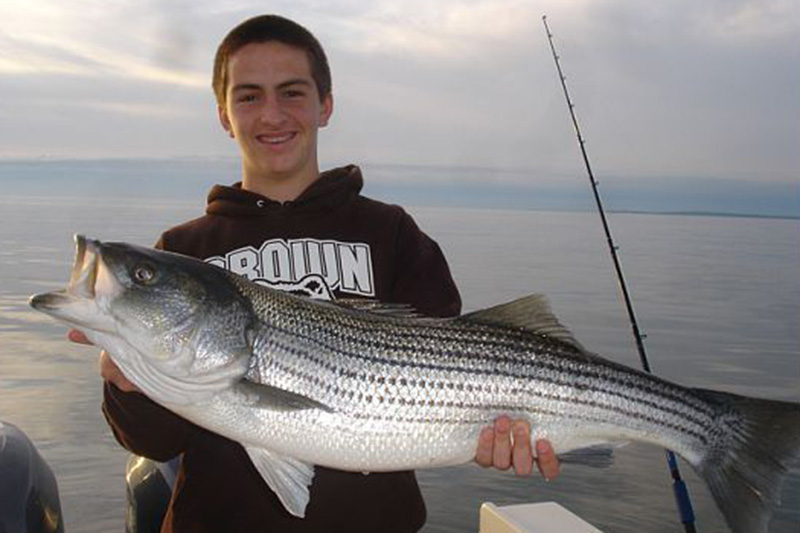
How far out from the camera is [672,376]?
44.2 feet

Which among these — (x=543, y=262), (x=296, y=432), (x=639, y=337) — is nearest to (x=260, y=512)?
(x=296, y=432)

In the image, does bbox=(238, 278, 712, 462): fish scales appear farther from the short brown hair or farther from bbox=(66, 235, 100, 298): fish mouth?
the short brown hair

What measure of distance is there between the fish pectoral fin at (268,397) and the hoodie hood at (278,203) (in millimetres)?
1246

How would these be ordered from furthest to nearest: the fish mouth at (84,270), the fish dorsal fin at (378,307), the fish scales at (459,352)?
the fish dorsal fin at (378,307), the fish scales at (459,352), the fish mouth at (84,270)

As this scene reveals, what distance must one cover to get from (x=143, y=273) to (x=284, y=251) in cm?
93

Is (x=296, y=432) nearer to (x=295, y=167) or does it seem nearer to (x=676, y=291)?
(x=295, y=167)

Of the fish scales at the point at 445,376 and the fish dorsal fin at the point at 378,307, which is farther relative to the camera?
the fish dorsal fin at the point at 378,307

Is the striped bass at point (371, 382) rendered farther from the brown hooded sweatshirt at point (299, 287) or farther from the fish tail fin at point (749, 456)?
the brown hooded sweatshirt at point (299, 287)

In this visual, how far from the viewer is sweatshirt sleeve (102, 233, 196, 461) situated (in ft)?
12.0

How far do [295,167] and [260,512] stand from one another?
1816 millimetres

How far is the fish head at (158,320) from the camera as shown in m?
3.17

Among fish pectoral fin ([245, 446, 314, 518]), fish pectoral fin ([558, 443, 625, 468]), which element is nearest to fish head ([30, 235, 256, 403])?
fish pectoral fin ([245, 446, 314, 518])

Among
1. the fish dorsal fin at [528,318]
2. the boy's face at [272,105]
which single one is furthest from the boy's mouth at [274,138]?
the fish dorsal fin at [528,318]

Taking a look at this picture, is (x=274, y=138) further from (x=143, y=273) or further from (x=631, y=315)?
(x=631, y=315)
